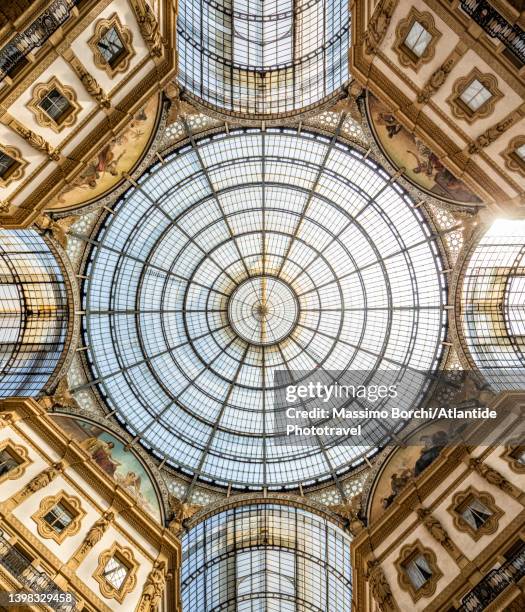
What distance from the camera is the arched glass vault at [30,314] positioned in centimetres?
2230

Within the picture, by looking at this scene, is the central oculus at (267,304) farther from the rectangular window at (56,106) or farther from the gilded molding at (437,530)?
the rectangular window at (56,106)

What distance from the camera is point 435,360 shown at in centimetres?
2453

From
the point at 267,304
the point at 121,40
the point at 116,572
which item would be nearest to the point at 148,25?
the point at 121,40

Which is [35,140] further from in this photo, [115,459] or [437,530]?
[437,530]

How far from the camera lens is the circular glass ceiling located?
963 inches

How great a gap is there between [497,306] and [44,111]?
68.5 feet

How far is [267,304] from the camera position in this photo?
28.7 meters

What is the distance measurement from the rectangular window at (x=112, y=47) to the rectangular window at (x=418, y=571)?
22210mm

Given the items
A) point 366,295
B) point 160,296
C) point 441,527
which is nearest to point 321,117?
point 366,295

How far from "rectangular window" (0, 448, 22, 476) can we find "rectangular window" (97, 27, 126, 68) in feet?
50.1

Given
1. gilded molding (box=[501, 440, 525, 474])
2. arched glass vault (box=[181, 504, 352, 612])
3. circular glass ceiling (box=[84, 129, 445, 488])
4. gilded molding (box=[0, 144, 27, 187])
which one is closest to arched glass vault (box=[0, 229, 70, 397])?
circular glass ceiling (box=[84, 129, 445, 488])

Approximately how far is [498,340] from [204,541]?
1805cm

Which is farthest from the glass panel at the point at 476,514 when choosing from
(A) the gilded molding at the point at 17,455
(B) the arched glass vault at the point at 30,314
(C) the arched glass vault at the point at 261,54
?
(B) the arched glass vault at the point at 30,314

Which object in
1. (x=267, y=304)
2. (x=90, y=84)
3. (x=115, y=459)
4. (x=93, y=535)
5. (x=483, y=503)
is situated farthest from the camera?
(x=267, y=304)
